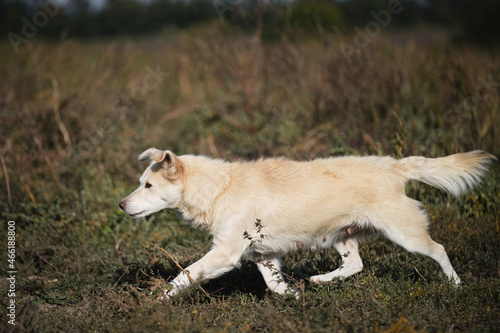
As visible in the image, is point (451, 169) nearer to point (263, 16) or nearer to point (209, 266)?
point (209, 266)

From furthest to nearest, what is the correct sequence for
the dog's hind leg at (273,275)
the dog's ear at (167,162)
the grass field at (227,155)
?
1. the dog's hind leg at (273,275)
2. the dog's ear at (167,162)
3. the grass field at (227,155)

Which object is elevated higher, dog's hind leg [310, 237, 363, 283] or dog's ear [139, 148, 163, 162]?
dog's ear [139, 148, 163, 162]

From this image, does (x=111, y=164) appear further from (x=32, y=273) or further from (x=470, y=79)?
(x=470, y=79)

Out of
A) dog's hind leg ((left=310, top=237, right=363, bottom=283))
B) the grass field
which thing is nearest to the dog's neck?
the grass field

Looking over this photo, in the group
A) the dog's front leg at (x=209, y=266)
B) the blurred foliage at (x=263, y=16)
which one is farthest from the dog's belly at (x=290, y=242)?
the blurred foliage at (x=263, y=16)

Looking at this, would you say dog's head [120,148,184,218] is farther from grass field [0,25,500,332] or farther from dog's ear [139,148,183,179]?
grass field [0,25,500,332]

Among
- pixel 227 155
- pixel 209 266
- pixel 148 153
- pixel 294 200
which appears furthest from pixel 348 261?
pixel 227 155

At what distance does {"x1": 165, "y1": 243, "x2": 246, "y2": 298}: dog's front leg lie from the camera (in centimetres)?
420

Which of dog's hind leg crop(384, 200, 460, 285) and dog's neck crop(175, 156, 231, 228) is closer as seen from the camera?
dog's hind leg crop(384, 200, 460, 285)

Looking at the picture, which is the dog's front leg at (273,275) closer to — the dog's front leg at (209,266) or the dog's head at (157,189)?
the dog's front leg at (209,266)

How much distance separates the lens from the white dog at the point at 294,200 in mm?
4434

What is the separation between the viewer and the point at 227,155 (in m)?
8.20

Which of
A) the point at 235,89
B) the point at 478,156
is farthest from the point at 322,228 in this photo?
the point at 235,89

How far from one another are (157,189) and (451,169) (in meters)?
2.92
